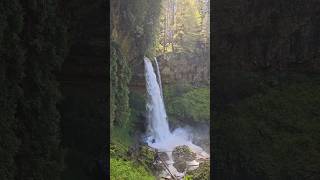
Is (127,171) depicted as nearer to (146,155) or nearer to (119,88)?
(146,155)

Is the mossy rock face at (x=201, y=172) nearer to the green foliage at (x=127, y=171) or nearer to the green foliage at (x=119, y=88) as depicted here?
the green foliage at (x=127, y=171)

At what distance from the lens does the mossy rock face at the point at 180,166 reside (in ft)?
21.9

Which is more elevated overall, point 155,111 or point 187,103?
point 187,103

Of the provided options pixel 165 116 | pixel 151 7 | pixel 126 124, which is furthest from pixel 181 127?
pixel 151 7

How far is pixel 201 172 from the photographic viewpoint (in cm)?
661

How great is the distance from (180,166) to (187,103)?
0.91 metres

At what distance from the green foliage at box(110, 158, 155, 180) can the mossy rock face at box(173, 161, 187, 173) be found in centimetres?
39
